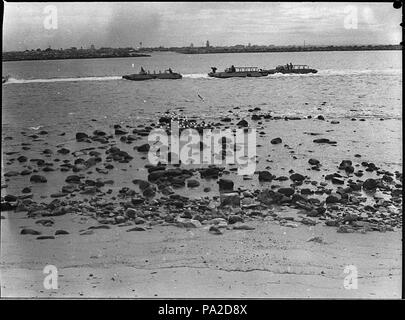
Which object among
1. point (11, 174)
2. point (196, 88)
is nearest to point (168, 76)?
point (196, 88)

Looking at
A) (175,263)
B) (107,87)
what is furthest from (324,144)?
(107,87)

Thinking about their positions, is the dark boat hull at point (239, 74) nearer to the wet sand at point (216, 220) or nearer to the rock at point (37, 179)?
the wet sand at point (216, 220)

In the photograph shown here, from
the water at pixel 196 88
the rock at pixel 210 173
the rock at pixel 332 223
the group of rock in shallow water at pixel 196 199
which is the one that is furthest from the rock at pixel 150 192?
the rock at pixel 332 223

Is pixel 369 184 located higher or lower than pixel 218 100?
lower

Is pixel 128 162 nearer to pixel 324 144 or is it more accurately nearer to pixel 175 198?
pixel 175 198

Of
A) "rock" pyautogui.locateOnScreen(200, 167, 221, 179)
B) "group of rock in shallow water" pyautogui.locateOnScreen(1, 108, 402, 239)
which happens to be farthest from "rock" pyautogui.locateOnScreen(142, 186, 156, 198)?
"rock" pyautogui.locateOnScreen(200, 167, 221, 179)

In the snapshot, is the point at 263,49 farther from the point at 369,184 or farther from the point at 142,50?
the point at 369,184
